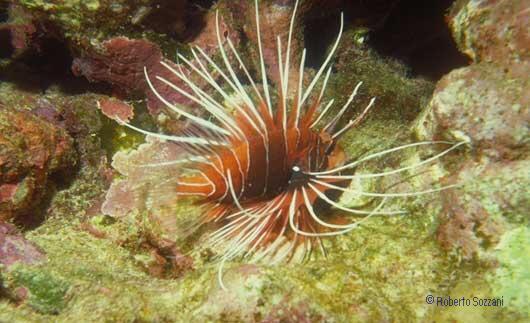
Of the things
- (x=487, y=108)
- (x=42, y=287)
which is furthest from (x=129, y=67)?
(x=487, y=108)

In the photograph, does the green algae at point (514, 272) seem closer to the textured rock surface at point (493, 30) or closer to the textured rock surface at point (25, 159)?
the textured rock surface at point (493, 30)

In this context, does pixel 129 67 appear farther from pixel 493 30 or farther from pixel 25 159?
pixel 493 30

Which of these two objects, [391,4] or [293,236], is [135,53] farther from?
[391,4]

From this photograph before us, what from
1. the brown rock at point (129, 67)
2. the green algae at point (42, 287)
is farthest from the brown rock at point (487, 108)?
the green algae at point (42, 287)

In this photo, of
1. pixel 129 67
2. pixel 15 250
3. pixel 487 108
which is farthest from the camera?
pixel 129 67

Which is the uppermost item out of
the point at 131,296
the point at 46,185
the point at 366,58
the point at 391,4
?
the point at 391,4

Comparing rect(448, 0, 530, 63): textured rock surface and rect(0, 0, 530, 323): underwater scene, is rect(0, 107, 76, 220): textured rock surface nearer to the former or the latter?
rect(0, 0, 530, 323): underwater scene

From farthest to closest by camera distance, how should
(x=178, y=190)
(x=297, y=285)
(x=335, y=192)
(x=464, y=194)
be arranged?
(x=335, y=192) < (x=178, y=190) < (x=464, y=194) < (x=297, y=285)

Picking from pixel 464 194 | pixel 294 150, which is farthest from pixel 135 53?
pixel 464 194

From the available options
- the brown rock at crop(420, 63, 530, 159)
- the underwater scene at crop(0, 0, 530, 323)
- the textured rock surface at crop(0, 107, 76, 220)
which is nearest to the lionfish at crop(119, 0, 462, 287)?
the underwater scene at crop(0, 0, 530, 323)
